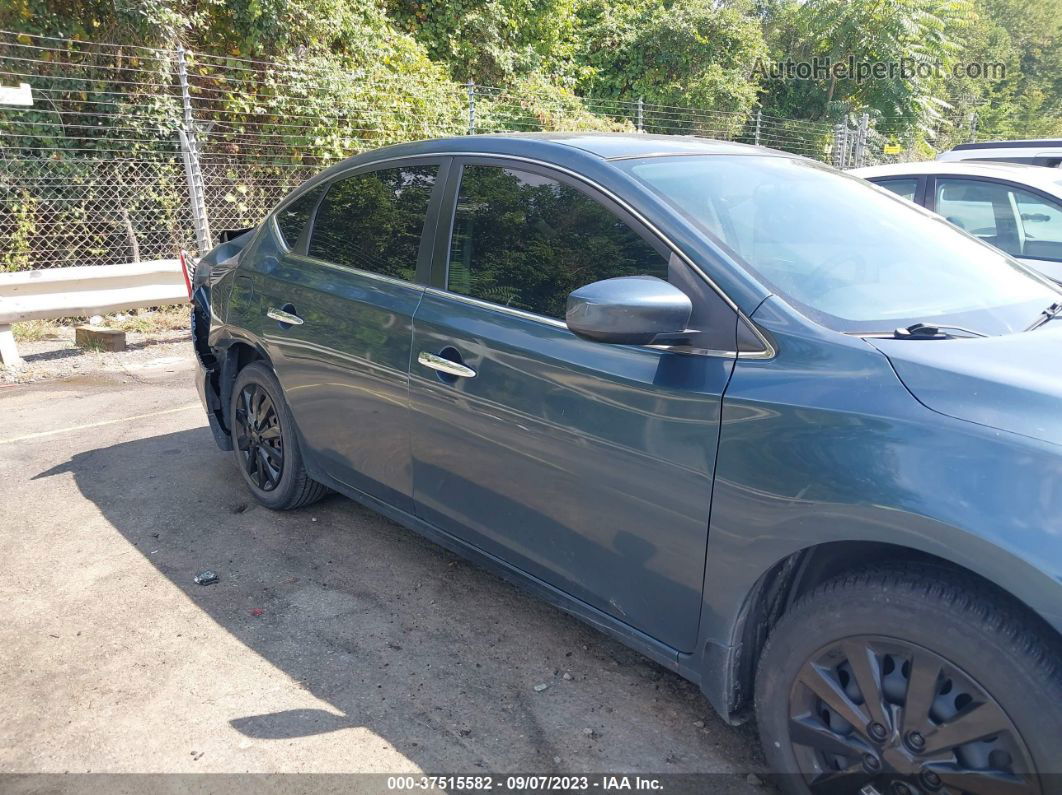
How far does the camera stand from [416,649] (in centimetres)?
315

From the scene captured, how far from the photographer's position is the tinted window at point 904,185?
663 centimetres

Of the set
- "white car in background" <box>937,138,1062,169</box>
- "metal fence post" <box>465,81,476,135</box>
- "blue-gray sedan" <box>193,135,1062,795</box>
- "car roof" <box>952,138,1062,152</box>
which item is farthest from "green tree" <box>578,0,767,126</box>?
"blue-gray sedan" <box>193,135,1062,795</box>

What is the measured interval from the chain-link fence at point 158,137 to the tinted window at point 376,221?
20.8 ft

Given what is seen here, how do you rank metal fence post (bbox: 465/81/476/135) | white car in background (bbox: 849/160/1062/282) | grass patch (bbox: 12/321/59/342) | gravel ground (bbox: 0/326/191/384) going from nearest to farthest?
white car in background (bbox: 849/160/1062/282) → gravel ground (bbox: 0/326/191/384) → grass patch (bbox: 12/321/59/342) → metal fence post (bbox: 465/81/476/135)

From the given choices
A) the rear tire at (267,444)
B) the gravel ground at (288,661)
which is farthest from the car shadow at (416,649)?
the rear tire at (267,444)

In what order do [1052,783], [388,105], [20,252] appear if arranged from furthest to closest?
[388,105]
[20,252]
[1052,783]

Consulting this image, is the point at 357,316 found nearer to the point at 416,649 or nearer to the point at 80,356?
the point at 416,649

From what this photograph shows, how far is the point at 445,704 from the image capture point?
2.83m

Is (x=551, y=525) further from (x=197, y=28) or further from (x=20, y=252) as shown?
(x=197, y=28)

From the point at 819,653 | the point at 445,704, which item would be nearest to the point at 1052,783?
the point at 819,653

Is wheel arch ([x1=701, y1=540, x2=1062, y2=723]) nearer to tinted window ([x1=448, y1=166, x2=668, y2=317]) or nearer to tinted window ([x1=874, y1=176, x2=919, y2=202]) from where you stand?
tinted window ([x1=448, y1=166, x2=668, y2=317])

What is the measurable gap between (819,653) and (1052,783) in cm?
53

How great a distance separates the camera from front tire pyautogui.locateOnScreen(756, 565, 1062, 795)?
1.76m
